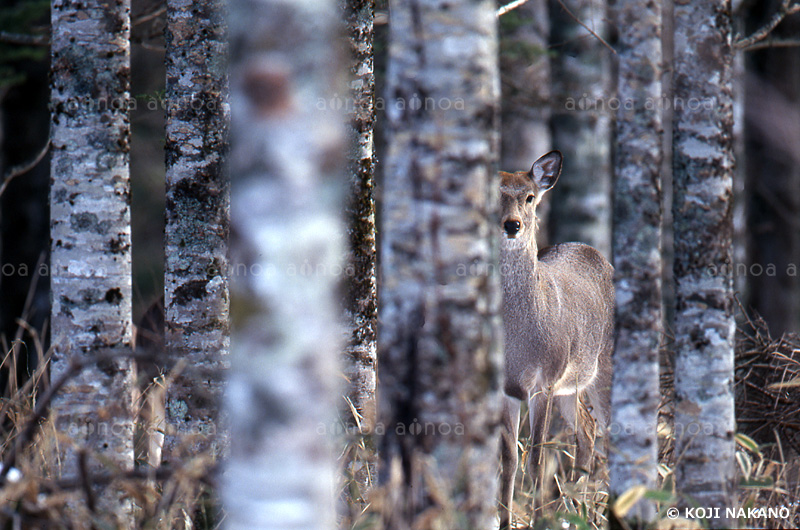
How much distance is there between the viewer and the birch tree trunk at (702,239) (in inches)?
132

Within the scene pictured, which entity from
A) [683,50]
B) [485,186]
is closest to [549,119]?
[683,50]

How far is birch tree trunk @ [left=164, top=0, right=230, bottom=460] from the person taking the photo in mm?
4766

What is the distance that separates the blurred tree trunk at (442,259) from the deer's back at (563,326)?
2.62 meters

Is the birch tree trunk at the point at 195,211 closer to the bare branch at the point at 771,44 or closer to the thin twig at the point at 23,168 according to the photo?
the thin twig at the point at 23,168

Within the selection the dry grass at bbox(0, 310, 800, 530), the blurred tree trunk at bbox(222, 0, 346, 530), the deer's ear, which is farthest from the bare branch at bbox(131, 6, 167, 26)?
the blurred tree trunk at bbox(222, 0, 346, 530)

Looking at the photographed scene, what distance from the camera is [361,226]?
5012mm

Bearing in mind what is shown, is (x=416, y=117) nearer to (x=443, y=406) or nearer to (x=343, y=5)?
(x=443, y=406)

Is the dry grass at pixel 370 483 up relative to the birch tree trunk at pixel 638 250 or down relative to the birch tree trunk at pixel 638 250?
down

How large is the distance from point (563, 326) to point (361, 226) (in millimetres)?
1817

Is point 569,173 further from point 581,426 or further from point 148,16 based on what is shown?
point 148,16

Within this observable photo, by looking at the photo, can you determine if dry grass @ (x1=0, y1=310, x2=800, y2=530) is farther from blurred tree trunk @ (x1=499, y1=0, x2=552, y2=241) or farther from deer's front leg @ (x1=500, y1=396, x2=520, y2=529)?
blurred tree trunk @ (x1=499, y1=0, x2=552, y2=241)

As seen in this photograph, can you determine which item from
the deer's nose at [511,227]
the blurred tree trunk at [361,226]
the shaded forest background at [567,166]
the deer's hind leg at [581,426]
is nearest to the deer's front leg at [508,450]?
the deer's hind leg at [581,426]

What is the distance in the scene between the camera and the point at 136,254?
1938 centimetres

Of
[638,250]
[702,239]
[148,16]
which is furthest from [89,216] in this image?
[148,16]
